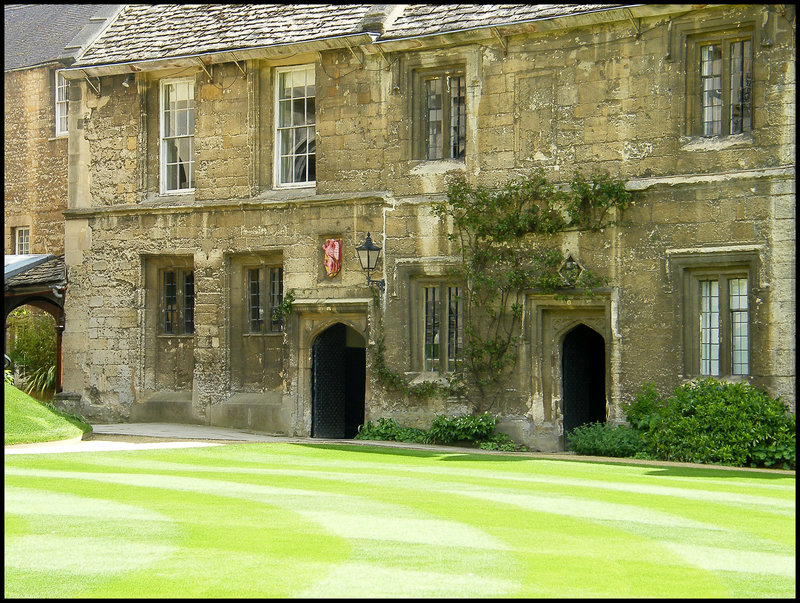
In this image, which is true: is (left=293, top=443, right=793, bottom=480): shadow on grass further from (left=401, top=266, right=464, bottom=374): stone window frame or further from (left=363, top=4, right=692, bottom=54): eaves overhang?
(left=363, top=4, right=692, bottom=54): eaves overhang

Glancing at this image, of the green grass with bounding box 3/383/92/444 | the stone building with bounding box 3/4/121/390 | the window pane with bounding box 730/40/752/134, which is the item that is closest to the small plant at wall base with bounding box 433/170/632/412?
the window pane with bounding box 730/40/752/134

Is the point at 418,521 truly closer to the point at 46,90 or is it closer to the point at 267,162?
the point at 267,162

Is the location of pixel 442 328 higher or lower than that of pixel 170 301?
lower

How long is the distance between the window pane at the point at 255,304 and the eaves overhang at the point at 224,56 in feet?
13.3

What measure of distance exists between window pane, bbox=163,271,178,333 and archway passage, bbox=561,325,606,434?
8.32 meters

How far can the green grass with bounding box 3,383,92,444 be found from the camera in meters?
19.7

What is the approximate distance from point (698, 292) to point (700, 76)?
3327mm

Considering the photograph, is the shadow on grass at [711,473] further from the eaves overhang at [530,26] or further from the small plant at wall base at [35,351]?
the small plant at wall base at [35,351]

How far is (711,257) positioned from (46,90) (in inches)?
795

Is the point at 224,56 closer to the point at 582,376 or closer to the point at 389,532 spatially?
the point at 582,376

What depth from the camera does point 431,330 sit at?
22781 millimetres

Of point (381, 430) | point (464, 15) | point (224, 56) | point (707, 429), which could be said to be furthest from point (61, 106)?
point (707, 429)

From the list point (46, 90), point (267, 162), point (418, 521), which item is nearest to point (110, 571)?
point (418, 521)

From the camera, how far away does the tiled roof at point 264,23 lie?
22141 millimetres
